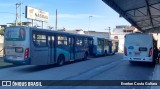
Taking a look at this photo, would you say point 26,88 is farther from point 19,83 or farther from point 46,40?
point 46,40

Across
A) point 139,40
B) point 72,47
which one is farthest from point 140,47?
point 72,47

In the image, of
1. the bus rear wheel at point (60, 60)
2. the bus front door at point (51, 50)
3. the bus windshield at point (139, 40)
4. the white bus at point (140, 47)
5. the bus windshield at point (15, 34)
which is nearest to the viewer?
the bus windshield at point (15, 34)

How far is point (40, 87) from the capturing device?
1057 centimetres

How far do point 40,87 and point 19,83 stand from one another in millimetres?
1457

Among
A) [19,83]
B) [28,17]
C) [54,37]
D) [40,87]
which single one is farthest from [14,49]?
[28,17]

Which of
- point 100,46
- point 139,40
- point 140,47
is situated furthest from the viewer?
point 100,46

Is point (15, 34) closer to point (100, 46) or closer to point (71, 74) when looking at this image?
point (71, 74)

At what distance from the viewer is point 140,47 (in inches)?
842

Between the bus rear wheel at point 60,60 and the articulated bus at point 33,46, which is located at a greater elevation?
the articulated bus at point 33,46

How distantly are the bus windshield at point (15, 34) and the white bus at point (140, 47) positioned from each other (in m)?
9.55

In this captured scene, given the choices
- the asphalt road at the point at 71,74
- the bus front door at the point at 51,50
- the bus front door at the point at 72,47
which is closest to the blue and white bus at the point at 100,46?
the bus front door at the point at 72,47

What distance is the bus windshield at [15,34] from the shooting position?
52.5 feet

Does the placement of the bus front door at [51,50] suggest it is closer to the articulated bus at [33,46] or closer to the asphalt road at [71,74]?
the articulated bus at [33,46]

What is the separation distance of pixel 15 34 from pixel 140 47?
33.7 ft
